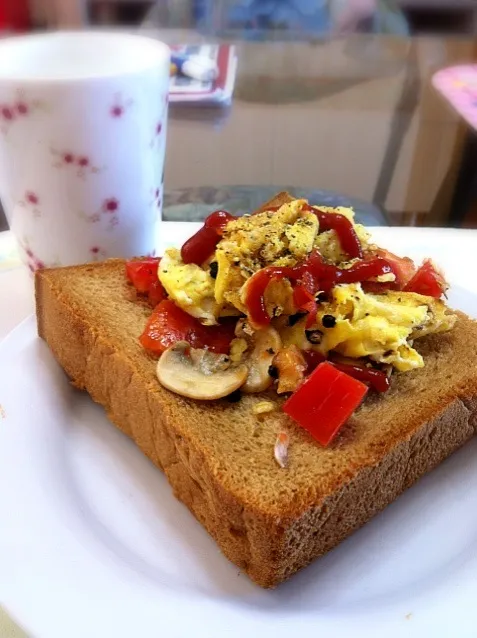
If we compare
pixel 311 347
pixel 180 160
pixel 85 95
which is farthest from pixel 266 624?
pixel 180 160

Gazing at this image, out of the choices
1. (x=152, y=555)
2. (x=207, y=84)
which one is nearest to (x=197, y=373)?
(x=152, y=555)

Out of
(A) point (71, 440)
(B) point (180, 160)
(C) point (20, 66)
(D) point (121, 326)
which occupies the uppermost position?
(C) point (20, 66)

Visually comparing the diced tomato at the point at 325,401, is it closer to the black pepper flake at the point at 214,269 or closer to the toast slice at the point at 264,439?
the toast slice at the point at 264,439

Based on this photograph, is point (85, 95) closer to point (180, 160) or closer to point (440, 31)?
point (180, 160)

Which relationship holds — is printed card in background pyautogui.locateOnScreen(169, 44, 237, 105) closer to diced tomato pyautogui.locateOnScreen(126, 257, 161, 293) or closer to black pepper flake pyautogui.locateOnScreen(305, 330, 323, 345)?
diced tomato pyautogui.locateOnScreen(126, 257, 161, 293)

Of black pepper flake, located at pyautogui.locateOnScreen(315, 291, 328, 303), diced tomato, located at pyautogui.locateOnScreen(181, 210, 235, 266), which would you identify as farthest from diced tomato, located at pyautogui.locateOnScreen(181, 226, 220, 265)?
black pepper flake, located at pyautogui.locateOnScreen(315, 291, 328, 303)
